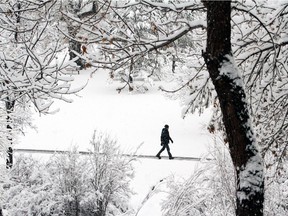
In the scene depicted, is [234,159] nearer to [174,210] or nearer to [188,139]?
[174,210]

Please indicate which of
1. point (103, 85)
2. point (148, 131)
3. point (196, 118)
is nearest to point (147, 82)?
point (103, 85)

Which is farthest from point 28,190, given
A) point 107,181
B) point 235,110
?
point 235,110

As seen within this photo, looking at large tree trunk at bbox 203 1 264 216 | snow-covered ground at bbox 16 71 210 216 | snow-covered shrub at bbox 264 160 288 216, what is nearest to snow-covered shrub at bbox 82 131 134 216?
snow-covered ground at bbox 16 71 210 216

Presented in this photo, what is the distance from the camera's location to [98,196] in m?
11.1

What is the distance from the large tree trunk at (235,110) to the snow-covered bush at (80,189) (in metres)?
7.54

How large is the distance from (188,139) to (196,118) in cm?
411

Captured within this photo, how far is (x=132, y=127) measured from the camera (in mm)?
23281

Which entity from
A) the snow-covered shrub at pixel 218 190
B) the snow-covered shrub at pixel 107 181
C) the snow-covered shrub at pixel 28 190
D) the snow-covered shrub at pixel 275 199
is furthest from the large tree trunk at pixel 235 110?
the snow-covered shrub at pixel 28 190

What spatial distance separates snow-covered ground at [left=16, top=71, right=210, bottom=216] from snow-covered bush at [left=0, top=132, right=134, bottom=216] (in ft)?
10.2

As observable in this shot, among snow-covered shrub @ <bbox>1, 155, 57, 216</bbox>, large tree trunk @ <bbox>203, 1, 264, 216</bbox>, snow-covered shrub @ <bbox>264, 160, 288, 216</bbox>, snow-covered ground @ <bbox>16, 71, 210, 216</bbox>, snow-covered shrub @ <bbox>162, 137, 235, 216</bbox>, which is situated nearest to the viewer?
large tree trunk @ <bbox>203, 1, 264, 216</bbox>

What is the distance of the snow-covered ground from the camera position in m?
17.4

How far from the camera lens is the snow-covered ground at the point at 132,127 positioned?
17422 millimetres

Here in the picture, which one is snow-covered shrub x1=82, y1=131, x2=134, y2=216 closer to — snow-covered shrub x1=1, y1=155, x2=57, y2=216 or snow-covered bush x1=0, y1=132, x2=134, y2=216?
snow-covered bush x1=0, y1=132, x2=134, y2=216

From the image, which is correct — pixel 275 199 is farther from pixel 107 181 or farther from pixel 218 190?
pixel 107 181
